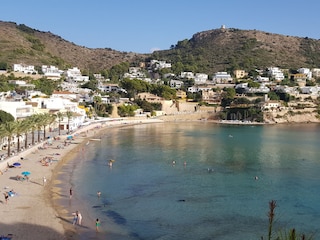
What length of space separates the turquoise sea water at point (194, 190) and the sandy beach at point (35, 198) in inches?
45.9

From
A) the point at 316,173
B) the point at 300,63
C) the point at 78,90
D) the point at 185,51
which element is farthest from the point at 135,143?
the point at 185,51

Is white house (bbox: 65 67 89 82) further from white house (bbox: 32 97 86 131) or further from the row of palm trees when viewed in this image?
the row of palm trees

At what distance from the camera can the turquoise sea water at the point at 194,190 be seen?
66.1 ft

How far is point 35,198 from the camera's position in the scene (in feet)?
78.0

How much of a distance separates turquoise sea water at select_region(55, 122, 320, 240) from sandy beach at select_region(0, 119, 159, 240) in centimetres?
117

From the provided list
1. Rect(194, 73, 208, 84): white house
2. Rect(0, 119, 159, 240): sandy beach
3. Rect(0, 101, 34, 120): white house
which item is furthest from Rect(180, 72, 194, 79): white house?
Rect(0, 119, 159, 240): sandy beach

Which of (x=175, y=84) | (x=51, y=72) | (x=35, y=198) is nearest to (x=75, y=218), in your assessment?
(x=35, y=198)

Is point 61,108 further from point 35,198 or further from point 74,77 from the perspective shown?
point 74,77

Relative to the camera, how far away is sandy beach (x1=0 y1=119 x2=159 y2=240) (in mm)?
18547

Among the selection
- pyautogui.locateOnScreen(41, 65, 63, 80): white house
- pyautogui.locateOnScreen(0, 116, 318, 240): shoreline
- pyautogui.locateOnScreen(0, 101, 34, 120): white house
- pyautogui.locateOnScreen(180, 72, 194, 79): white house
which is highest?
pyautogui.locateOnScreen(180, 72, 194, 79): white house

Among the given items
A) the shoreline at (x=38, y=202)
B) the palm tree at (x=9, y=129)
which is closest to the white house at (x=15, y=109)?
the shoreline at (x=38, y=202)

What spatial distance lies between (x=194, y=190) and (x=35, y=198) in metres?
9.94

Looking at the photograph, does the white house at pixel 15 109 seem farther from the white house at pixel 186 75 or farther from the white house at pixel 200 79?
the white house at pixel 186 75

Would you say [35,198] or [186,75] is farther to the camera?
[186,75]
